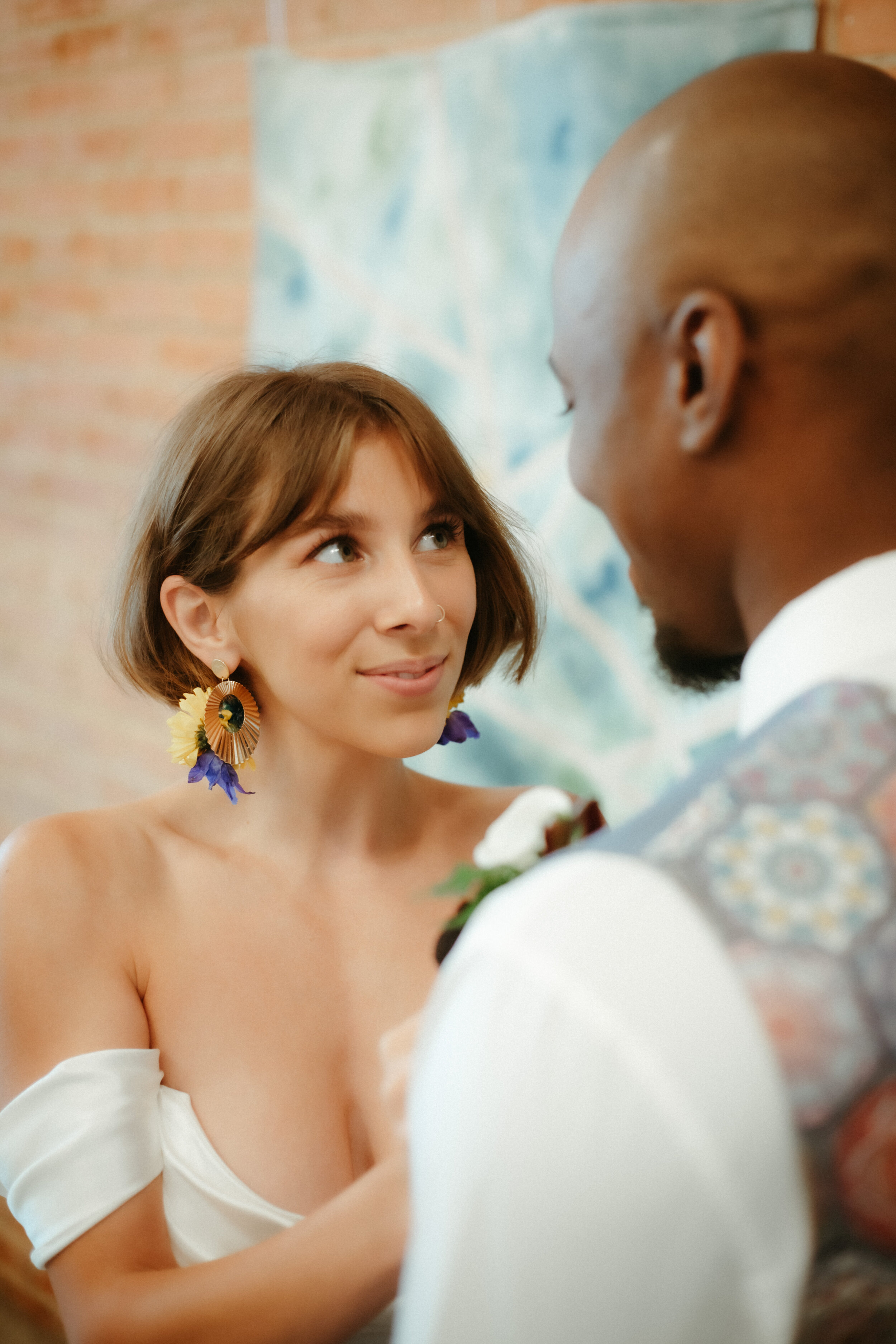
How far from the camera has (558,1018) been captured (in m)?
0.51

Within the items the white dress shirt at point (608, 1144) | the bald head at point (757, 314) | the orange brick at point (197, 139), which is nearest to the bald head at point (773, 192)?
the bald head at point (757, 314)

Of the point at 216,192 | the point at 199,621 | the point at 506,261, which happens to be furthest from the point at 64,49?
the point at 199,621

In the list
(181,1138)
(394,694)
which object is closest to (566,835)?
(394,694)

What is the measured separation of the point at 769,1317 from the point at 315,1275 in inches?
20.6

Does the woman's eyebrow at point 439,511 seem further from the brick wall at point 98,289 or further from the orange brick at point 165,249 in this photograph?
the orange brick at point 165,249

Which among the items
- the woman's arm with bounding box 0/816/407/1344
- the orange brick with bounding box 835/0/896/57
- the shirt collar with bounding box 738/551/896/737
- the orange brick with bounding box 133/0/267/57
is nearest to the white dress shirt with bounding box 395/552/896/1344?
the shirt collar with bounding box 738/551/896/737

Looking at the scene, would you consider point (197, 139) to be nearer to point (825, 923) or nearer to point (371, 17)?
point (371, 17)

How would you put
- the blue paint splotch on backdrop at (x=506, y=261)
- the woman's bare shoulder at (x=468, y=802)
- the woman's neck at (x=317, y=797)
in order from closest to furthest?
the woman's neck at (x=317, y=797) < the woman's bare shoulder at (x=468, y=802) < the blue paint splotch on backdrop at (x=506, y=261)

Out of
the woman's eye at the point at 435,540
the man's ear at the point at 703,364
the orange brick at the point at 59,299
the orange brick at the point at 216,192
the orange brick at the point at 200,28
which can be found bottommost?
the woman's eye at the point at 435,540

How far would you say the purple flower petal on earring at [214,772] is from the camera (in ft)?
3.94

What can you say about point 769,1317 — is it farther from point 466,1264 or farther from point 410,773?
point 410,773

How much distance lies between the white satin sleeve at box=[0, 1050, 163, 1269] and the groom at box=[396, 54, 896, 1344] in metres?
0.56

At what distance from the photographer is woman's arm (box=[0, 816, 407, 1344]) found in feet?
3.02

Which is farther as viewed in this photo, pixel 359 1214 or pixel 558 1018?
pixel 359 1214
